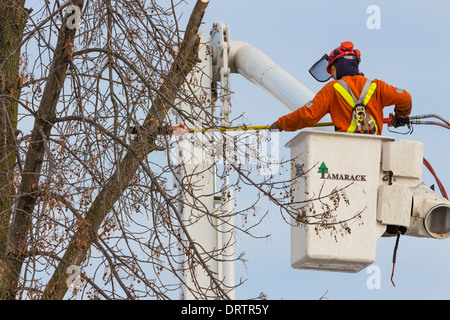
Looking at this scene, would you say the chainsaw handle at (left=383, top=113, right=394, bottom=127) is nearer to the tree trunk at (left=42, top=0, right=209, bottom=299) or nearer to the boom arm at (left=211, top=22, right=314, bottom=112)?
the boom arm at (left=211, top=22, right=314, bottom=112)

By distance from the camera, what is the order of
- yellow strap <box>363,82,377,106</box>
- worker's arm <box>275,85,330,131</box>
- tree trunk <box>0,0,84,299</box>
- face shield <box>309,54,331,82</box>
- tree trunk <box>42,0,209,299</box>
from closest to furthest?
1. tree trunk <box>42,0,209,299</box>
2. tree trunk <box>0,0,84,299</box>
3. worker's arm <box>275,85,330,131</box>
4. yellow strap <box>363,82,377,106</box>
5. face shield <box>309,54,331,82</box>

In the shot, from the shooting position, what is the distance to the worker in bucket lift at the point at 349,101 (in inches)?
449

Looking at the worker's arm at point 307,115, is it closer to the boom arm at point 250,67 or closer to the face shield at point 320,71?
the face shield at point 320,71

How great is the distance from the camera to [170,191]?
408 inches

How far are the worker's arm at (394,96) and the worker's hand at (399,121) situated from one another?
190mm

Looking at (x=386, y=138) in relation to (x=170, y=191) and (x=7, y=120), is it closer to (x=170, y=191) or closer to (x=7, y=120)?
(x=170, y=191)

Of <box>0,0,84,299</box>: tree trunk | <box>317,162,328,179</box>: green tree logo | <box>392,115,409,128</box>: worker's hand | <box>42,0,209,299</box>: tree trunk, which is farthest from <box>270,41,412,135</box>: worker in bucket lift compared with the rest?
<box>0,0,84,299</box>: tree trunk

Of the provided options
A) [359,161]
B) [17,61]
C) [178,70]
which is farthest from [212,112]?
[17,61]

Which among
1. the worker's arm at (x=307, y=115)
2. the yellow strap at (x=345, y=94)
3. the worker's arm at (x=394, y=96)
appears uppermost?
the worker's arm at (x=394, y=96)

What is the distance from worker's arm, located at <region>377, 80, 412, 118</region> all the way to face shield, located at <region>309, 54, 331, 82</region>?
750mm

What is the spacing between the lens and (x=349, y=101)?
1145 cm

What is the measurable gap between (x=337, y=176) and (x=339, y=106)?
703mm

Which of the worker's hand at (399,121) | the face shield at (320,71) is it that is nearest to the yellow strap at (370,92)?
the worker's hand at (399,121)

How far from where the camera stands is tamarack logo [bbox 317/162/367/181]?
11070 mm
